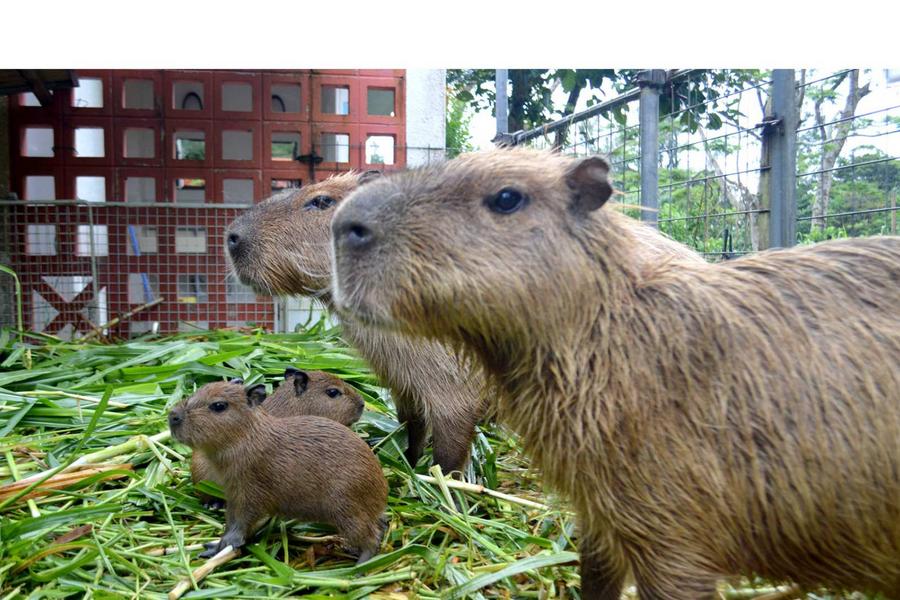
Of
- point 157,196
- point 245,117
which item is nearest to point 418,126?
point 245,117

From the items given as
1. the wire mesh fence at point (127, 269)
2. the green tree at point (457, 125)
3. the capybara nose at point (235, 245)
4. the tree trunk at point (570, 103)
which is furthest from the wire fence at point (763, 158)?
the green tree at point (457, 125)

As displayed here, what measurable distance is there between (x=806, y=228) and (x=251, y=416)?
3.42 meters

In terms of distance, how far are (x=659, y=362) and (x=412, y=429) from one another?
2000 mm

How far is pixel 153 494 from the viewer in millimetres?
2717

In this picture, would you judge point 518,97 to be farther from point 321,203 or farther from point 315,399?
point 315,399

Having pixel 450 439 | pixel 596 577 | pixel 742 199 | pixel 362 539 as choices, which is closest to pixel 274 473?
pixel 362 539

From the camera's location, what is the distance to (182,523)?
8.80 feet

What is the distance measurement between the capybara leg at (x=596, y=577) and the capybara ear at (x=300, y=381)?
1691mm

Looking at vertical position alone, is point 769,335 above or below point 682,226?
below

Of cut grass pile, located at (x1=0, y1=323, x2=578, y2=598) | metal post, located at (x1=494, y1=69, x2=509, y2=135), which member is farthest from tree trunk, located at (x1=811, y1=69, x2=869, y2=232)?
metal post, located at (x1=494, y1=69, x2=509, y2=135)

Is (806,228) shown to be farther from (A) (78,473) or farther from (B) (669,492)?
(A) (78,473)

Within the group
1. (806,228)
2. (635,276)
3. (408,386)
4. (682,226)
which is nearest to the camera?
(635,276)

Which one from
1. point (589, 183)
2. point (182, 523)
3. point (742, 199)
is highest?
point (742, 199)

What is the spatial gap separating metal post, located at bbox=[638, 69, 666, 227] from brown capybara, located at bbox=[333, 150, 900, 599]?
212 cm
